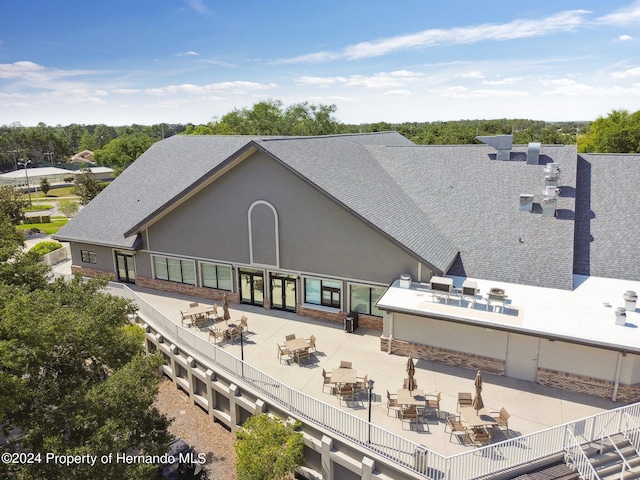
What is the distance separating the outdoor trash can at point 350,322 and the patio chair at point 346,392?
206 inches

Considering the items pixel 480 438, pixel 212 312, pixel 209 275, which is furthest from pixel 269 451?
pixel 209 275

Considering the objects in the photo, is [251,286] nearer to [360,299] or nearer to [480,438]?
[360,299]

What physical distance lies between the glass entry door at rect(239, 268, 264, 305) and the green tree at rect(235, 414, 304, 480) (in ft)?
33.2

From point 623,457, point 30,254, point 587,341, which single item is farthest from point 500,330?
point 30,254

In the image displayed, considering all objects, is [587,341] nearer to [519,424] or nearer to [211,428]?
[519,424]

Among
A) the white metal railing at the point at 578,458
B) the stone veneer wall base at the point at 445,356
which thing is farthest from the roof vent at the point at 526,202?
the white metal railing at the point at 578,458

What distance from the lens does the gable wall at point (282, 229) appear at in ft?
68.2

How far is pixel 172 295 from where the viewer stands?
86.5ft

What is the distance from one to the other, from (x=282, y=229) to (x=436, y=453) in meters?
13.2

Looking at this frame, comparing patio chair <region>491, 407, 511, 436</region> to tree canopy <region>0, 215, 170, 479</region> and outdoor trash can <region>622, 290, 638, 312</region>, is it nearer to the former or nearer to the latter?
outdoor trash can <region>622, 290, 638, 312</region>

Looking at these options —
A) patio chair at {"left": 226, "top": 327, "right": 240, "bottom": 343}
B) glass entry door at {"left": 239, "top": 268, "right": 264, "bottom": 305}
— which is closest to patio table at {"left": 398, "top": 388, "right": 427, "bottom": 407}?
patio chair at {"left": 226, "top": 327, "right": 240, "bottom": 343}

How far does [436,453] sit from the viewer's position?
1235cm

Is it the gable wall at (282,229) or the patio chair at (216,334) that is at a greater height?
the gable wall at (282,229)

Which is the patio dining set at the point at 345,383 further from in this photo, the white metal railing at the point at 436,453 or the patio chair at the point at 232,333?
the patio chair at the point at 232,333
